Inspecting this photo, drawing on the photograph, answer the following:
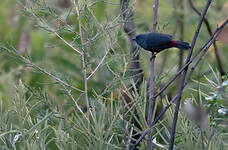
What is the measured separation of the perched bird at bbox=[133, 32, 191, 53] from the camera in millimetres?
969

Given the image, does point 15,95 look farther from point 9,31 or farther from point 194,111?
point 9,31

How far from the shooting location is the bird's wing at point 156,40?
967 millimetres

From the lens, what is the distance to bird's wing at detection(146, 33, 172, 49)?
0.97 m

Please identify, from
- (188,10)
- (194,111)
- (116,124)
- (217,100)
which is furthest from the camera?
(188,10)

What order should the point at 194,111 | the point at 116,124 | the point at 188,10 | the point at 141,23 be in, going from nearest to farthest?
the point at 194,111 < the point at 116,124 < the point at 141,23 < the point at 188,10

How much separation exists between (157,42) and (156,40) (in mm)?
13

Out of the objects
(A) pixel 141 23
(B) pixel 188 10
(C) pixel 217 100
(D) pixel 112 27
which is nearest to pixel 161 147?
(C) pixel 217 100

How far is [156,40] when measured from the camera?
973mm

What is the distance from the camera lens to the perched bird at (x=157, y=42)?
0.97 meters

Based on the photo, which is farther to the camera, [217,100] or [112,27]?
[112,27]

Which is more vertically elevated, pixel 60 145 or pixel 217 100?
pixel 217 100

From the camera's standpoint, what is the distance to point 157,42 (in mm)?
984

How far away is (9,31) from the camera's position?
3117 mm

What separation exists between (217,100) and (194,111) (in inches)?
4.8
